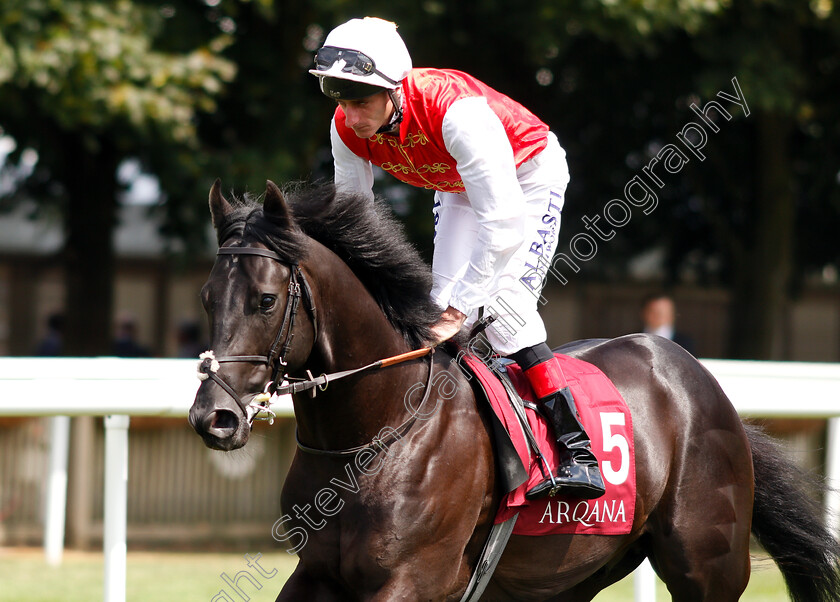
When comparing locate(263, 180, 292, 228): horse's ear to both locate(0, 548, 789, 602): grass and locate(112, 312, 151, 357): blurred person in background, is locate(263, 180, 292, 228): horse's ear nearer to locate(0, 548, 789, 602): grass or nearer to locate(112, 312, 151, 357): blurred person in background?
locate(0, 548, 789, 602): grass

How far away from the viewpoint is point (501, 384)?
3.30 meters

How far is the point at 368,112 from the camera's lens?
3105 mm

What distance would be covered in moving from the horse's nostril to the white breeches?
3.01 feet

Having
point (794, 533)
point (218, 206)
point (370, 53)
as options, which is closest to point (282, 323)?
point (218, 206)

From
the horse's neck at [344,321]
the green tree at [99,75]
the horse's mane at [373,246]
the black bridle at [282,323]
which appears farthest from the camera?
the green tree at [99,75]

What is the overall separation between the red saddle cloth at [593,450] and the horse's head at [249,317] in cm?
75

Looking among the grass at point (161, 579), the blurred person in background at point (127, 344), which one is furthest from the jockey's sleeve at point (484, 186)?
the blurred person in background at point (127, 344)

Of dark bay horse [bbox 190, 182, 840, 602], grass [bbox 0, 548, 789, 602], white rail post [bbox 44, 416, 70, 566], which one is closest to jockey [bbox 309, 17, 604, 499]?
dark bay horse [bbox 190, 182, 840, 602]

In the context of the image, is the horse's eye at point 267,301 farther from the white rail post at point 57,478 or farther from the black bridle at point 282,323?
the white rail post at point 57,478

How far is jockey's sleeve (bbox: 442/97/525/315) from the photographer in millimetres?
3033

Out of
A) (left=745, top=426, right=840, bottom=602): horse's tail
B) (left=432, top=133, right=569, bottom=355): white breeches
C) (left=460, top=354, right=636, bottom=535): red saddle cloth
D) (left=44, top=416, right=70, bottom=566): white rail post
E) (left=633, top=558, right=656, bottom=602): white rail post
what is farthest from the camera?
(left=44, top=416, right=70, bottom=566): white rail post

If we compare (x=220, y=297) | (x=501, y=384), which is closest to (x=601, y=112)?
(x=501, y=384)

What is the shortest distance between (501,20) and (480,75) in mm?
1479

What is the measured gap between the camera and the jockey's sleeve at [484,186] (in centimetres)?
303
